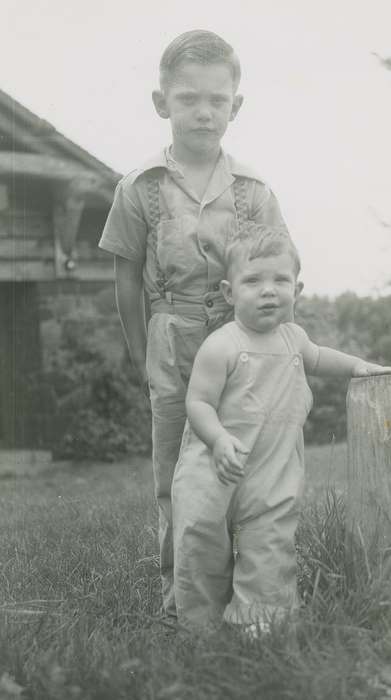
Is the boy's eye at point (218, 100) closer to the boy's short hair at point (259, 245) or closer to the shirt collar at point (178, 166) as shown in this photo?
the shirt collar at point (178, 166)

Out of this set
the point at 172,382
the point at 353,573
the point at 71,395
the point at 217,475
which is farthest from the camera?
the point at 71,395

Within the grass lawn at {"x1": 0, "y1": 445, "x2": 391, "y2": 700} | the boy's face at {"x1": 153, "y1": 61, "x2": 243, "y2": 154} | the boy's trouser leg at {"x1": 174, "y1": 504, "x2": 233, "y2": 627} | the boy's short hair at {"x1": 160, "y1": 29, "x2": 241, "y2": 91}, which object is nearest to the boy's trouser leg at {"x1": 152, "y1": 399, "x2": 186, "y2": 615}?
the grass lawn at {"x1": 0, "y1": 445, "x2": 391, "y2": 700}

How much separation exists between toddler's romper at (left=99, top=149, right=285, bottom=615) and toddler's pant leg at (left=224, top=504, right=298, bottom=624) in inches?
22.9

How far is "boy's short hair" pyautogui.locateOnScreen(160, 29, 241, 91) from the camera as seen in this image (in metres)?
3.10

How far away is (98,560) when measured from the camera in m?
4.07

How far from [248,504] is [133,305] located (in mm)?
973

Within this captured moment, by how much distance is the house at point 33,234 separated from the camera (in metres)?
9.30

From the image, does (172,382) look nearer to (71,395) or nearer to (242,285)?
(242,285)

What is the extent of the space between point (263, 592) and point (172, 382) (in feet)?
2.70

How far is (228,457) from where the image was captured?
105 inches

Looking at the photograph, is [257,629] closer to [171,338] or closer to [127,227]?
[171,338]

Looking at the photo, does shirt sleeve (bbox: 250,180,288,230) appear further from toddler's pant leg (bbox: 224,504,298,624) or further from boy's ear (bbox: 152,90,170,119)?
toddler's pant leg (bbox: 224,504,298,624)

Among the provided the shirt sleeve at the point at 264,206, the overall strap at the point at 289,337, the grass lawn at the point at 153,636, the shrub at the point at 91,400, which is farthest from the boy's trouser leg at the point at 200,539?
the shrub at the point at 91,400

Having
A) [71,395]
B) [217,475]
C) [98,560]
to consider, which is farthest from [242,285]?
[71,395]
